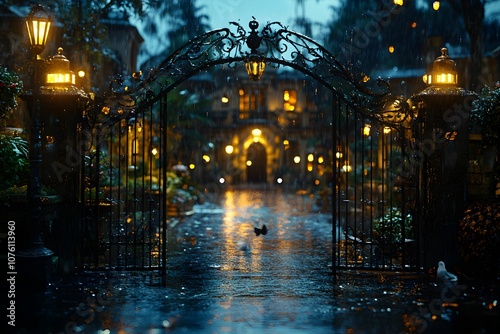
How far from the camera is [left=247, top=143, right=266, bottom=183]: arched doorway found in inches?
2491

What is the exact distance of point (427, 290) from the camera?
1062 cm

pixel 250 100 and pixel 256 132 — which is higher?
pixel 250 100

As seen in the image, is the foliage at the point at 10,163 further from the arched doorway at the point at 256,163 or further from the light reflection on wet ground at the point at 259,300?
the arched doorway at the point at 256,163

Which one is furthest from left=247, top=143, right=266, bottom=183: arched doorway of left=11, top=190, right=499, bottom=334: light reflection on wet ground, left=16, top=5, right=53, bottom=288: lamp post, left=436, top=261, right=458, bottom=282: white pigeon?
left=16, top=5, right=53, bottom=288: lamp post

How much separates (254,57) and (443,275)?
5.00 m

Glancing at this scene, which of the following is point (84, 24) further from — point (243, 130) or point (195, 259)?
point (243, 130)

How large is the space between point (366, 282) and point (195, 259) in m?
4.31

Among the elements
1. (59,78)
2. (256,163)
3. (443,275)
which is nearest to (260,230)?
(443,275)

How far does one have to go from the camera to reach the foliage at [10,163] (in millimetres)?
12961

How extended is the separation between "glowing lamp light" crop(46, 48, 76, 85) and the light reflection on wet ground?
349 centimetres

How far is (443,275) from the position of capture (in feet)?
36.6

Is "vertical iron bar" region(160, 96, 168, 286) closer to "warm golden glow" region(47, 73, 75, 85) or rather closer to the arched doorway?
"warm golden glow" region(47, 73, 75, 85)

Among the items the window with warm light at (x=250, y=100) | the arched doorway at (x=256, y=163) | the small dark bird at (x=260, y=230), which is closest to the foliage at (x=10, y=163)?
the small dark bird at (x=260, y=230)

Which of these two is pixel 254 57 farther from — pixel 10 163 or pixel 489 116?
pixel 10 163
